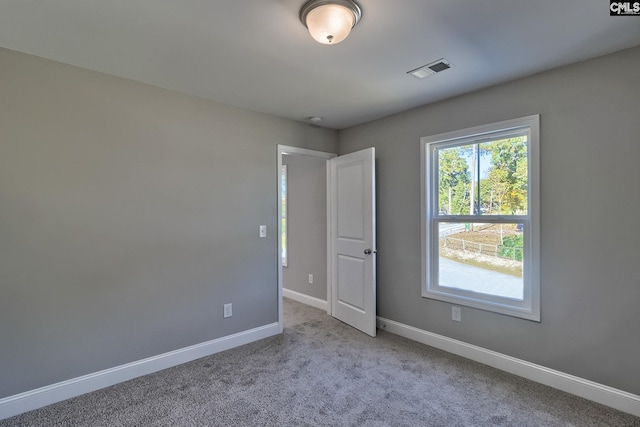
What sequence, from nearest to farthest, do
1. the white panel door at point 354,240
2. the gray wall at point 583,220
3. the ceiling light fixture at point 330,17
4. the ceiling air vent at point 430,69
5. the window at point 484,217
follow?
the ceiling light fixture at point 330,17 → the gray wall at point 583,220 → the ceiling air vent at point 430,69 → the window at point 484,217 → the white panel door at point 354,240

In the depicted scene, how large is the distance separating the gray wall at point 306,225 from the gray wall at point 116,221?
1086 mm

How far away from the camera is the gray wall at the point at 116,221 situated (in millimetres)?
2086

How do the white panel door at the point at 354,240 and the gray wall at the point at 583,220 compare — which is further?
the white panel door at the point at 354,240

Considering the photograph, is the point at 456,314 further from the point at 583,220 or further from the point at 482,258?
the point at 583,220

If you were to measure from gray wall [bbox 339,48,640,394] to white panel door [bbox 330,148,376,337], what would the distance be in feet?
3.20

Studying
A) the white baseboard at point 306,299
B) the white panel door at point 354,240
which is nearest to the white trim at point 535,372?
the white panel door at point 354,240

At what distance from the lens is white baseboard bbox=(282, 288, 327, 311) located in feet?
13.9

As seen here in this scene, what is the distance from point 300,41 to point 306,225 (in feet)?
9.43

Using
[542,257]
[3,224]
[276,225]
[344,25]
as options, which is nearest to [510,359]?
[542,257]

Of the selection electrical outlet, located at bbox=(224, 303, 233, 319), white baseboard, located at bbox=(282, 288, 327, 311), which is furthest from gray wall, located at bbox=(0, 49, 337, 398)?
white baseboard, located at bbox=(282, 288, 327, 311)

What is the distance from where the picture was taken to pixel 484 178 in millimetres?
2775

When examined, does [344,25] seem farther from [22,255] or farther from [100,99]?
[22,255]

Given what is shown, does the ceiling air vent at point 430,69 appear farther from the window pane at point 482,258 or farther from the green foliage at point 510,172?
the window pane at point 482,258

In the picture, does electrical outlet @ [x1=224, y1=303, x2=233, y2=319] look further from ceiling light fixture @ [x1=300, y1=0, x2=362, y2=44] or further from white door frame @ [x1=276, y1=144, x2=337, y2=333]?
ceiling light fixture @ [x1=300, y1=0, x2=362, y2=44]
